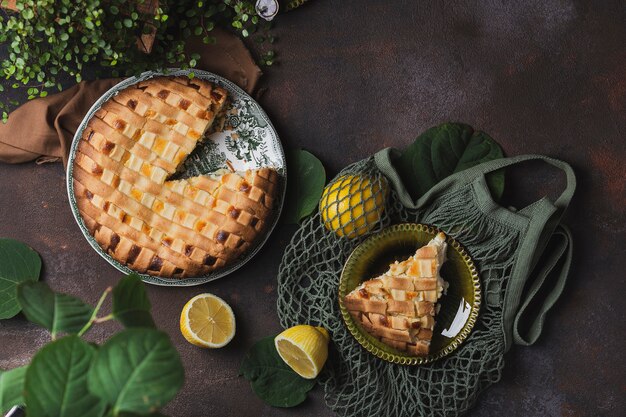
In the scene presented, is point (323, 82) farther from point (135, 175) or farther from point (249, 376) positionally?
point (249, 376)

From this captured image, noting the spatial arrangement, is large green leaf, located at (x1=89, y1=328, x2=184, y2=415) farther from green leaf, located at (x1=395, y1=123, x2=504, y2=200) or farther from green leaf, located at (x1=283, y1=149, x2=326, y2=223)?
green leaf, located at (x1=395, y1=123, x2=504, y2=200)

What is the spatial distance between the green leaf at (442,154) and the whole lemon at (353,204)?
15cm

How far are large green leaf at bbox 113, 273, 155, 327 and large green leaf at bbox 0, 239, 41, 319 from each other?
1266 mm

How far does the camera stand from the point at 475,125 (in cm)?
234

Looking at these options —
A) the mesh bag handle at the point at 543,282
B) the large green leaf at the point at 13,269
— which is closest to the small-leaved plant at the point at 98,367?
the large green leaf at the point at 13,269

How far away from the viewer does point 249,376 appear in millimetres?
2344

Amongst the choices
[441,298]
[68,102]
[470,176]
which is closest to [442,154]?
[470,176]

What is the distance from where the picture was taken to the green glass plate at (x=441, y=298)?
87.6 inches

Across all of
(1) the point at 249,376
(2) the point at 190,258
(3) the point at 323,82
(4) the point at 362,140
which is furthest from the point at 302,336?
(3) the point at 323,82

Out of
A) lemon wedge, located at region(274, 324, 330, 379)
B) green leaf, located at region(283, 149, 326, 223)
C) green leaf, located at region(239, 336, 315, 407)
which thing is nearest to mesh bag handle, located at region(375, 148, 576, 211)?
green leaf, located at region(283, 149, 326, 223)

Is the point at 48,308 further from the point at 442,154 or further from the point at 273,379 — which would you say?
the point at 442,154

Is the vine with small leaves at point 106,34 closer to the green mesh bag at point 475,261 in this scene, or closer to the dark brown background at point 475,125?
the dark brown background at point 475,125

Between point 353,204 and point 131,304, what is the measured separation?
1052 millimetres

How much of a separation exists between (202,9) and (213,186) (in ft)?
2.00
